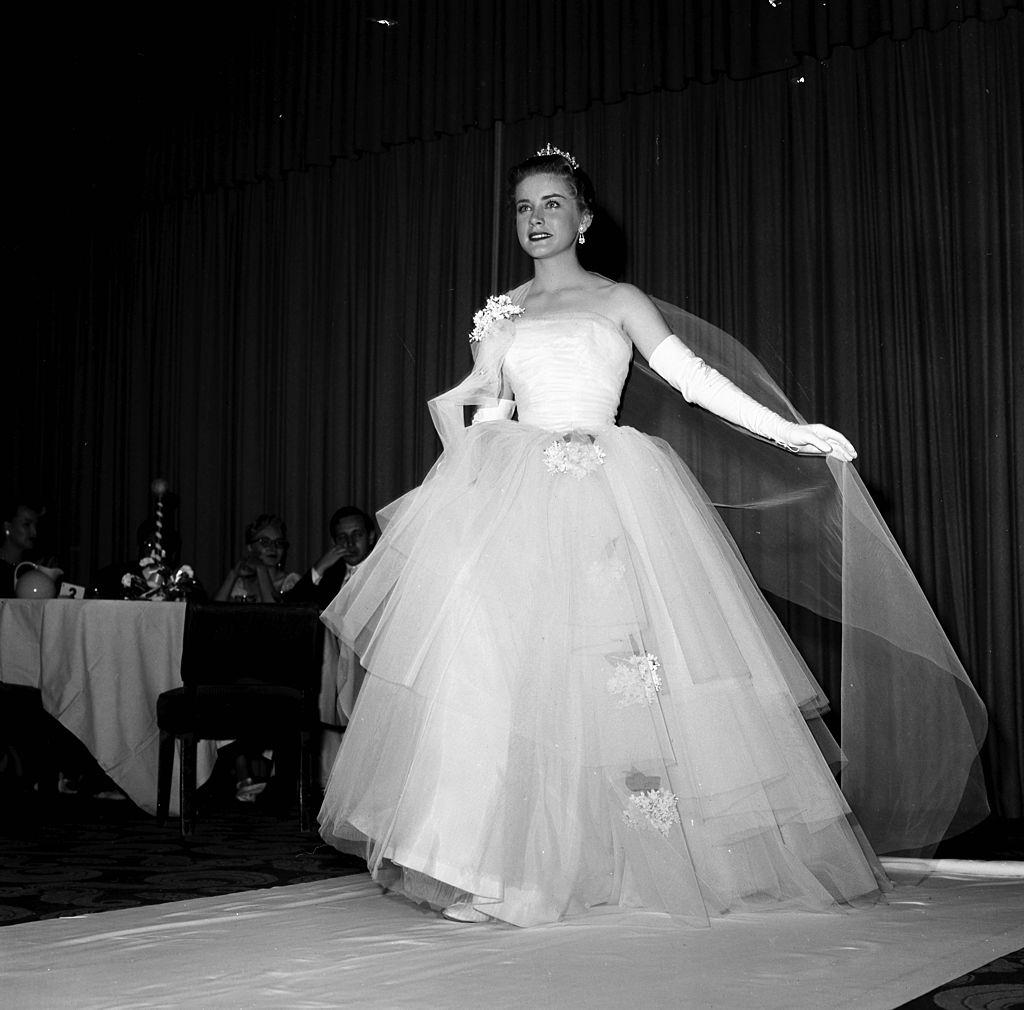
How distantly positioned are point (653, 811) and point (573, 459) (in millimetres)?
767

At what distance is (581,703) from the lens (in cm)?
255

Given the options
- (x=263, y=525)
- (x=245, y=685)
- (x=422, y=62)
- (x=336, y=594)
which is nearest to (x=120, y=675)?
(x=245, y=685)

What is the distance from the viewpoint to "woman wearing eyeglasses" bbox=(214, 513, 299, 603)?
5.51 metres

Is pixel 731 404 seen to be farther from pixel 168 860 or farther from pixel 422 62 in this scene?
pixel 422 62

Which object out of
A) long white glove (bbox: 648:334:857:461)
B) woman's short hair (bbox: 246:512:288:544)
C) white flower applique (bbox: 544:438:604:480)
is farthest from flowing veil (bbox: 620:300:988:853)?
woman's short hair (bbox: 246:512:288:544)

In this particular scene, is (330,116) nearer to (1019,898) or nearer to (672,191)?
(672,191)

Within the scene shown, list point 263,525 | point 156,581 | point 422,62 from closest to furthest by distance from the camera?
point 156,581, point 263,525, point 422,62

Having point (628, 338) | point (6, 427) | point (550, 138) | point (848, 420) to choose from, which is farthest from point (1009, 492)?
point (6, 427)

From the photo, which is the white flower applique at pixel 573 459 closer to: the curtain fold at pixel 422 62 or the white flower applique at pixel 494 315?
the white flower applique at pixel 494 315

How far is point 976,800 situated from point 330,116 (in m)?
4.75

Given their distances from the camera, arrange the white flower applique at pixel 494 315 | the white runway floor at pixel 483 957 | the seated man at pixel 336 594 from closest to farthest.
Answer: the white runway floor at pixel 483 957 → the white flower applique at pixel 494 315 → the seated man at pixel 336 594

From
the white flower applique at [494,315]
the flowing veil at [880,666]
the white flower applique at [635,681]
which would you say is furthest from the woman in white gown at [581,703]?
the white flower applique at [494,315]

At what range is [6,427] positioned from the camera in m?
7.74

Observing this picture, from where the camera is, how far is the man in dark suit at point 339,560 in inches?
202
